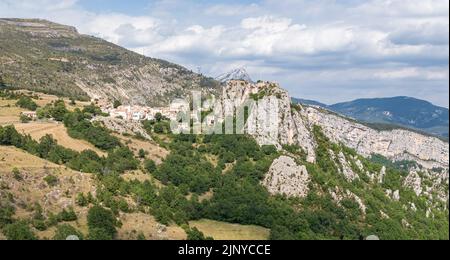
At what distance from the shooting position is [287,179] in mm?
105562

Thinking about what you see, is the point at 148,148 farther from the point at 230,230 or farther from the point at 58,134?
the point at 230,230

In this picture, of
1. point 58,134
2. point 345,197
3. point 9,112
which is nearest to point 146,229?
point 58,134

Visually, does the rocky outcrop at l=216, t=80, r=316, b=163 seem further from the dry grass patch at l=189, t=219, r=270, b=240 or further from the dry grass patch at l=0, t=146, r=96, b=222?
the dry grass patch at l=0, t=146, r=96, b=222

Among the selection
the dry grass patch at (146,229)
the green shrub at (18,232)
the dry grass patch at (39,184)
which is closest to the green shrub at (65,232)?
the green shrub at (18,232)

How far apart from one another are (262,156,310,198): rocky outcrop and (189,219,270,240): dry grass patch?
1303 cm

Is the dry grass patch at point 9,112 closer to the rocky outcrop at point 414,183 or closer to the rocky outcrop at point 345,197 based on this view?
the rocky outcrop at point 345,197

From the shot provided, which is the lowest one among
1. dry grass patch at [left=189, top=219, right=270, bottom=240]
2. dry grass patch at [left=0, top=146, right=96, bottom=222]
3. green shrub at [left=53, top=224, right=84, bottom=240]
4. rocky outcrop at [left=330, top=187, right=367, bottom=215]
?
dry grass patch at [left=189, top=219, right=270, bottom=240]

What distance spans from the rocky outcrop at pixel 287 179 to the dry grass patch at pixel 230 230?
513 inches

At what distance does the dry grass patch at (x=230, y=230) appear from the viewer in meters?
87.9

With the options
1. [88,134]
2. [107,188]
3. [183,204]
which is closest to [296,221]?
[183,204]

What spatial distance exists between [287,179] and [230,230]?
19120 millimetres

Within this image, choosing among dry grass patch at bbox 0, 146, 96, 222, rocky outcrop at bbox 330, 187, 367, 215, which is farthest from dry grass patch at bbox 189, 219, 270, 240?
rocky outcrop at bbox 330, 187, 367, 215

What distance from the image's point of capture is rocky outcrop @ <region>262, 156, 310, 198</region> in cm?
10481
